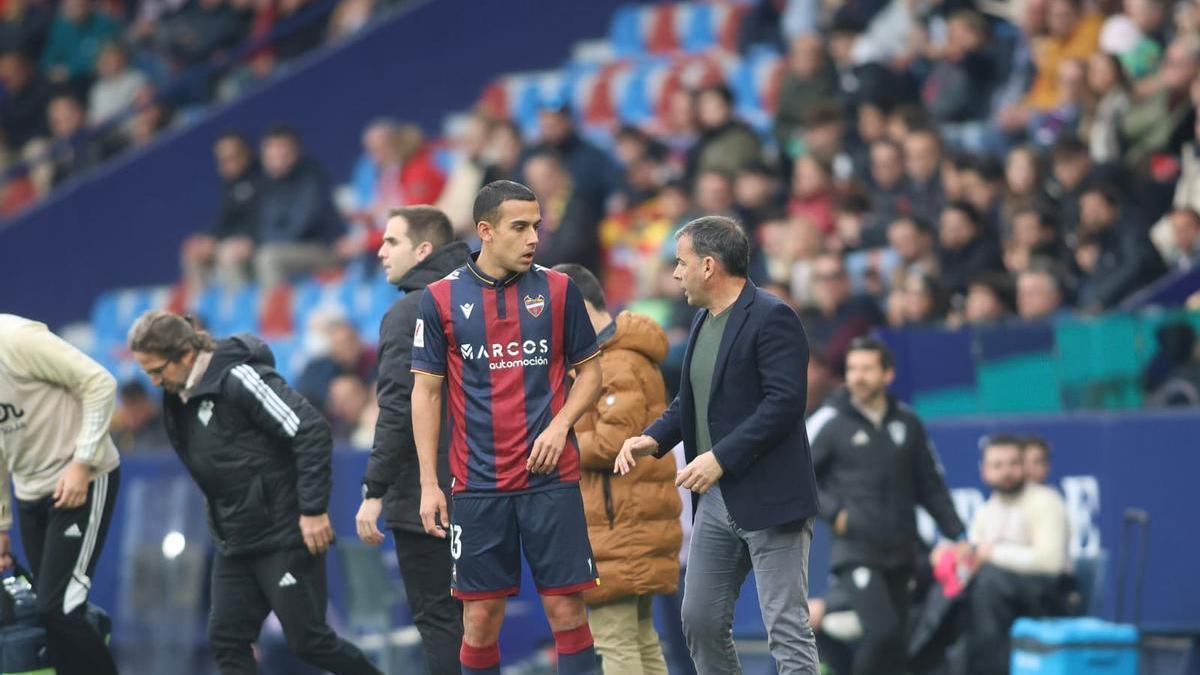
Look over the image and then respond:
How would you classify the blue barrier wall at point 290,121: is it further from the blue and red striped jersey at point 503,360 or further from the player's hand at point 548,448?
the player's hand at point 548,448

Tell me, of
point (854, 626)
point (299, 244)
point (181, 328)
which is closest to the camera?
point (181, 328)

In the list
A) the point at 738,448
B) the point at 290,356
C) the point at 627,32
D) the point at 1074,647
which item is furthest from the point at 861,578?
the point at 627,32

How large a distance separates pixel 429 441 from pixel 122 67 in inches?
640

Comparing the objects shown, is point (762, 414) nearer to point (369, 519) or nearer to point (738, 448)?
point (738, 448)

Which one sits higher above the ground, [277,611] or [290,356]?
[290,356]

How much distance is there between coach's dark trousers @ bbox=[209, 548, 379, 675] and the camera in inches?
387

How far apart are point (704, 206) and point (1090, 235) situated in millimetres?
3236

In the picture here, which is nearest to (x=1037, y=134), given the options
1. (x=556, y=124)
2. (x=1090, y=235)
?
(x=1090, y=235)

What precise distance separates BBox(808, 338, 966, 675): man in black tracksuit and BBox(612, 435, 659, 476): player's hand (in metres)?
2.75

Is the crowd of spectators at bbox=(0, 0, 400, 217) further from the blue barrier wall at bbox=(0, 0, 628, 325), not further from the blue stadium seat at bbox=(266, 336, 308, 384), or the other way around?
the blue stadium seat at bbox=(266, 336, 308, 384)

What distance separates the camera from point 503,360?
27.7ft

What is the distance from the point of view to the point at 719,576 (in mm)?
8852

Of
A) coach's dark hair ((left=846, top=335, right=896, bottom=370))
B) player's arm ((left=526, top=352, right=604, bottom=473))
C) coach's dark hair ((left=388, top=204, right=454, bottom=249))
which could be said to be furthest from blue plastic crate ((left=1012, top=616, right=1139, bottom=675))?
coach's dark hair ((left=388, top=204, right=454, bottom=249))

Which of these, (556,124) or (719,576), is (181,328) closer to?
(719,576)
